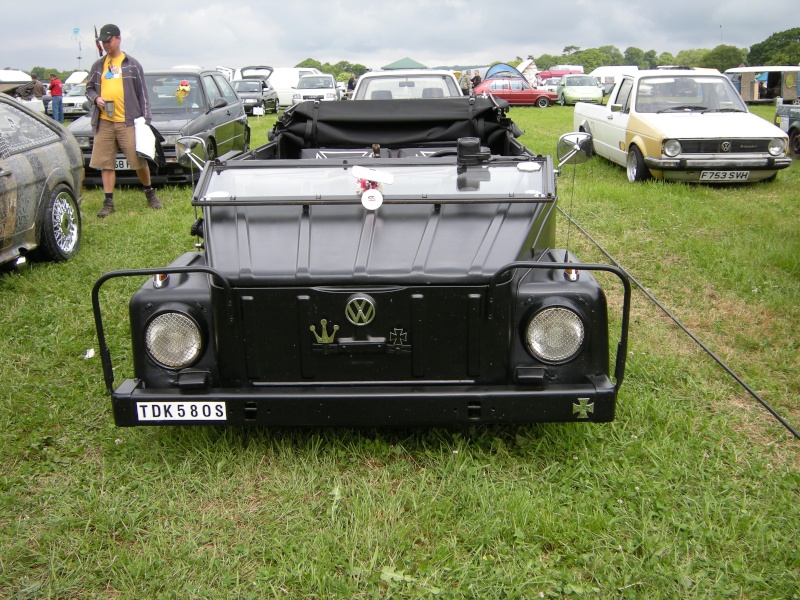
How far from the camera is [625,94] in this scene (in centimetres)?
1139

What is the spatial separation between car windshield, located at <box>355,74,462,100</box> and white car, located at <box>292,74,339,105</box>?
61.5 ft

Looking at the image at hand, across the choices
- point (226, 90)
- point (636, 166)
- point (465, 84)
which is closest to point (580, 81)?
point (465, 84)

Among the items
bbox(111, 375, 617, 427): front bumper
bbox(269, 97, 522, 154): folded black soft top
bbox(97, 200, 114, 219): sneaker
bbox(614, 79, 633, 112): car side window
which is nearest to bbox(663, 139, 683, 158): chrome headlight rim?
bbox(614, 79, 633, 112): car side window

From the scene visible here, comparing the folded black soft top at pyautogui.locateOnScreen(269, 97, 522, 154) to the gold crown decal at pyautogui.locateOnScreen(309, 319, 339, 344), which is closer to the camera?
the gold crown decal at pyautogui.locateOnScreen(309, 319, 339, 344)

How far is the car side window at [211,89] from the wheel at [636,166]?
6.12 meters

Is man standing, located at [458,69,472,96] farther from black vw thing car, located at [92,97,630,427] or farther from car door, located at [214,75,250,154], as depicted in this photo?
black vw thing car, located at [92,97,630,427]

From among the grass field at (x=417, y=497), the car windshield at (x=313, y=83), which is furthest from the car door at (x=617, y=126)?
the car windshield at (x=313, y=83)

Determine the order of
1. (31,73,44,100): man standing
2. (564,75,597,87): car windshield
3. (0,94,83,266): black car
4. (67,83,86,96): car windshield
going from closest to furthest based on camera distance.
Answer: (0,94,83,266): black car < (31,73,44,100): man standing < (67,83,86,96): car windshield < (564,75,597,87): car windshield

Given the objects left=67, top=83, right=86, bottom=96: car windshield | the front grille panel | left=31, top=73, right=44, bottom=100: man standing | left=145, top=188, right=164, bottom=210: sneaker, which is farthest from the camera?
left=67, top=83, right=86, bottom=96: car windshield

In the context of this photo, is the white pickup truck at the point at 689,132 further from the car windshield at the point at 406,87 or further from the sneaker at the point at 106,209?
the sneaker at the point at 106,209

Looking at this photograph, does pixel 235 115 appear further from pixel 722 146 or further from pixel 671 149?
pixel 722 146

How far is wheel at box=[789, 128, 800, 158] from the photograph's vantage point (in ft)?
41.9

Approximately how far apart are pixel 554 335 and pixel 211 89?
9.36m

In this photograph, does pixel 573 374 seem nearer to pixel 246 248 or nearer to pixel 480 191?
pixel 480 191
